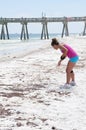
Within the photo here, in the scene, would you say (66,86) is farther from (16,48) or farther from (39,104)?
(16,48)

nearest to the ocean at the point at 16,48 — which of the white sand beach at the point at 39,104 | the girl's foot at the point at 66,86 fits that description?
the white sand beach at the point at 39,104

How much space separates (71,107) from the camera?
281 inches

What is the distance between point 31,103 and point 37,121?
4.36 ft

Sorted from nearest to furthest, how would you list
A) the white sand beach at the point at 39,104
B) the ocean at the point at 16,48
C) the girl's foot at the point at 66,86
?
1. the white sand beach at the point at 39,104
2. the girl's foot at the point at 66,86
3. the ocean at the point at 16,48

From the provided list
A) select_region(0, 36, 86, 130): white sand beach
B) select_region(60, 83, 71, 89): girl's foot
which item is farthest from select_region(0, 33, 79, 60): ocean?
select_region(60, 83, 71, 89): girl's foot

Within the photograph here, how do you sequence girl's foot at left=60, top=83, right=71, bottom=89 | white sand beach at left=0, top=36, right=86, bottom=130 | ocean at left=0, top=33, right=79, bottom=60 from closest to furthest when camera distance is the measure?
white sand beach at left=0, top=36, right=86, bottom=130, girl's foot at left=60, top=83, right=71, bottom=89, ocean at left=0, top=33, right=79, bottom=60

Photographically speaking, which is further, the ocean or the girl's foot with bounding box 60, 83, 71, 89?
the ocean

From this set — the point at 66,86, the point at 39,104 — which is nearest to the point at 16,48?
the point at 66,86

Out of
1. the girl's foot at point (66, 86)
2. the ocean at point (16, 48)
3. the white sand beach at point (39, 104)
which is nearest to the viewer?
the white sand beach at point (39, 104)

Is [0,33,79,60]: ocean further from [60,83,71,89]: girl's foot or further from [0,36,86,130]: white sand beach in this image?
[60,83,71,89]: girl's foot

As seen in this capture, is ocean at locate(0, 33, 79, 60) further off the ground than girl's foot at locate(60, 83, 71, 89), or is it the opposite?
girl's foot at locate(60, 83, 71, 89)

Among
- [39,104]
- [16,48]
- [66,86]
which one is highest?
[39,104]

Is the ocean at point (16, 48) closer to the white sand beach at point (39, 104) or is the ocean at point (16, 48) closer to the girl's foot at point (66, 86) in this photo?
the white sand beach at point (39, 104)

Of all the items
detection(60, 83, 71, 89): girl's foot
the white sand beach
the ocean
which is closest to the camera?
the white sand beach
